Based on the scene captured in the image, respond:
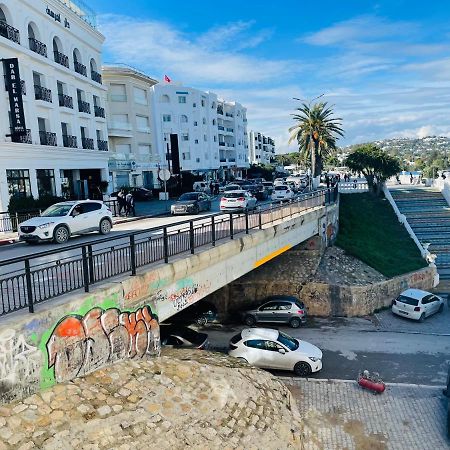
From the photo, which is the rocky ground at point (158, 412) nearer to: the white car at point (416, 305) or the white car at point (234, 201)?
the white car at point (416, 305)

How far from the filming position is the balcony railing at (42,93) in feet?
93.2

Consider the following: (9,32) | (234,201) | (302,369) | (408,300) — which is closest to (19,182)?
(9,32)

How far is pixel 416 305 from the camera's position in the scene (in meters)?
22.7

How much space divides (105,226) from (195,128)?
56098 millimetres

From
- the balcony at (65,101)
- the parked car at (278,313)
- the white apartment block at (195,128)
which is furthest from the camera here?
the white apartment block at (195,128)

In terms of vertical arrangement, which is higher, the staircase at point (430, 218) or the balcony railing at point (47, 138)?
the balcony railing at point (47, 138)

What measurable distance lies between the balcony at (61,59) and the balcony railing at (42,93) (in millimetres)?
3058

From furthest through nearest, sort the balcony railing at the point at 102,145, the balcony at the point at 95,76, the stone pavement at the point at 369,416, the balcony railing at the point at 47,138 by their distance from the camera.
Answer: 1. the balcony railing at the point at 102,145
2. the balcony at the point at 95,76
3. the balcony railing at the point at 47,138
4. the stone pavement at the point at 369,416

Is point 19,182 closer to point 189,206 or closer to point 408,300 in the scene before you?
point 189,206

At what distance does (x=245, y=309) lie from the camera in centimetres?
2319

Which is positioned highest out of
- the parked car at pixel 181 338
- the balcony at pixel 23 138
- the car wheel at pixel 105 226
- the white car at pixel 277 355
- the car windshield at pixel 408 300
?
the balcony at pixel 23 138

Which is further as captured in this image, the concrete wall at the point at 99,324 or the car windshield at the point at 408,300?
the car windshield at the point at 408,300

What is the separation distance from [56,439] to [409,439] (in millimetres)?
9610

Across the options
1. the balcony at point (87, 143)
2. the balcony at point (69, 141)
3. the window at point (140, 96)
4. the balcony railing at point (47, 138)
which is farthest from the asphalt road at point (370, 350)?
the window at point (140, 96)
